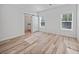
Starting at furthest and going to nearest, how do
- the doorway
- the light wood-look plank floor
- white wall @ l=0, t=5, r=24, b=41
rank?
the doorway
white wall @ l=0, t=5, r=24, b=41
the light wood-look plank floor

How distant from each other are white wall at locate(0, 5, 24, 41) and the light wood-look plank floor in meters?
0.18

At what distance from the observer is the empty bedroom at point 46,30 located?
6.76 ft

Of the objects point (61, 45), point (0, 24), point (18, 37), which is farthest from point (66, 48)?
point (0, 24)

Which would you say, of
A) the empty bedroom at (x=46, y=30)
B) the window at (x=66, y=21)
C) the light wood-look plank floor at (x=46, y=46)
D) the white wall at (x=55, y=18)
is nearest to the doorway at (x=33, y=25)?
the empty bedroom at (x=46, y=30)

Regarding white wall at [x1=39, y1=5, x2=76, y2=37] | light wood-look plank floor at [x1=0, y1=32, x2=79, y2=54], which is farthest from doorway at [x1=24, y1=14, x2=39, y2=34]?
light wood-look plank floor at [x1=0, y1=32, x2=79, y2=54]

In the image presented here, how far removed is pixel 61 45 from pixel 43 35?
2.09 feet

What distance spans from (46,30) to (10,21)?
110 centimetres

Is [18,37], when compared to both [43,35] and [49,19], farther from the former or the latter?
[49,19]

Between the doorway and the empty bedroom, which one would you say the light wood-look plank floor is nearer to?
the empty bedroom

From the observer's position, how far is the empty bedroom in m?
2.06

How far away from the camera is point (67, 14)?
2.18 m

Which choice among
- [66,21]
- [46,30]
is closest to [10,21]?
[46,30]

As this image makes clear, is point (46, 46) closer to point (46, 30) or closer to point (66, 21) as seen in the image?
point (46, 30)
